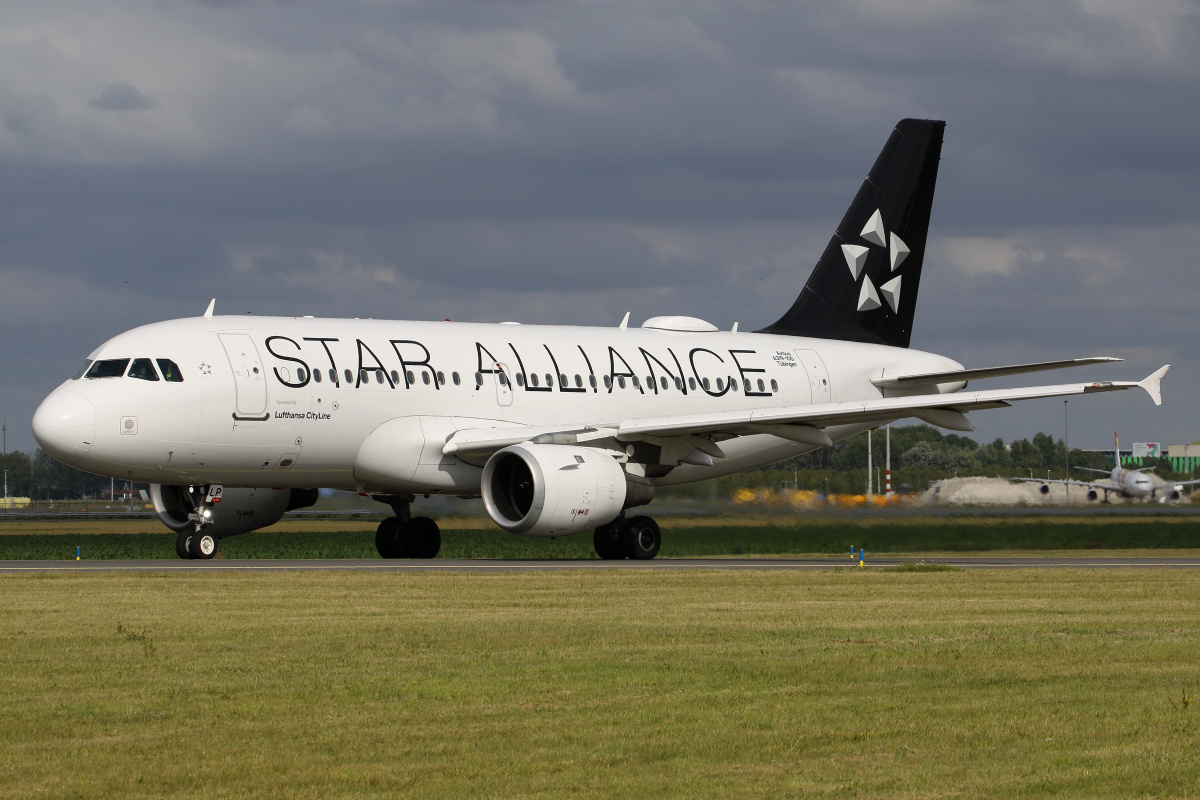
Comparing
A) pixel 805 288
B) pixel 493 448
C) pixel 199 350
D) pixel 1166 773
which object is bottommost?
pixel 1166 773

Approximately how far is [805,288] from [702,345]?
4.31 m

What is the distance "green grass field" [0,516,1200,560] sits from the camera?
3269 cm

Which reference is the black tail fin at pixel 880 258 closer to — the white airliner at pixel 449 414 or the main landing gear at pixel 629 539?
the white airliner at pixel 449 414

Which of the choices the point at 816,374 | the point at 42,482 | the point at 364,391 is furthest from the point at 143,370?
the point at 42,482

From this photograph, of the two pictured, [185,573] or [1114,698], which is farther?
[185,573]

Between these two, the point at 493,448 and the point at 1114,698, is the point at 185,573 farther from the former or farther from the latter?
the point at 1114,698

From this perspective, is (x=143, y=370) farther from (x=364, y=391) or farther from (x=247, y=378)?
(x=364, y=391)

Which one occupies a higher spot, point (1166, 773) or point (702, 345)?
point (702, 345)

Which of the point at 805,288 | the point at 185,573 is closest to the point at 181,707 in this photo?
the point at 185,573

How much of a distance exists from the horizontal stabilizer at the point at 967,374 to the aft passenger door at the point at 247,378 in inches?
560

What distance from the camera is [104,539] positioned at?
46.5 m

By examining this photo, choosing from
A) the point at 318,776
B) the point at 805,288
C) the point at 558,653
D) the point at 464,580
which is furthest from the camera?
the point at 805,288

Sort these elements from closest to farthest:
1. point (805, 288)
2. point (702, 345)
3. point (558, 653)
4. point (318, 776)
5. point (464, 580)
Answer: point (318, 776) → point (558, 653) → point (464, 580) → point (702, 345) → point (805, 288)

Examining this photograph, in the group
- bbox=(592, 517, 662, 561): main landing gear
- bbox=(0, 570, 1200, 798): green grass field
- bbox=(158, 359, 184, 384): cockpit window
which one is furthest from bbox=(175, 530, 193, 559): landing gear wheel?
bbox=(0, 570, 1200, 798): green grass field
